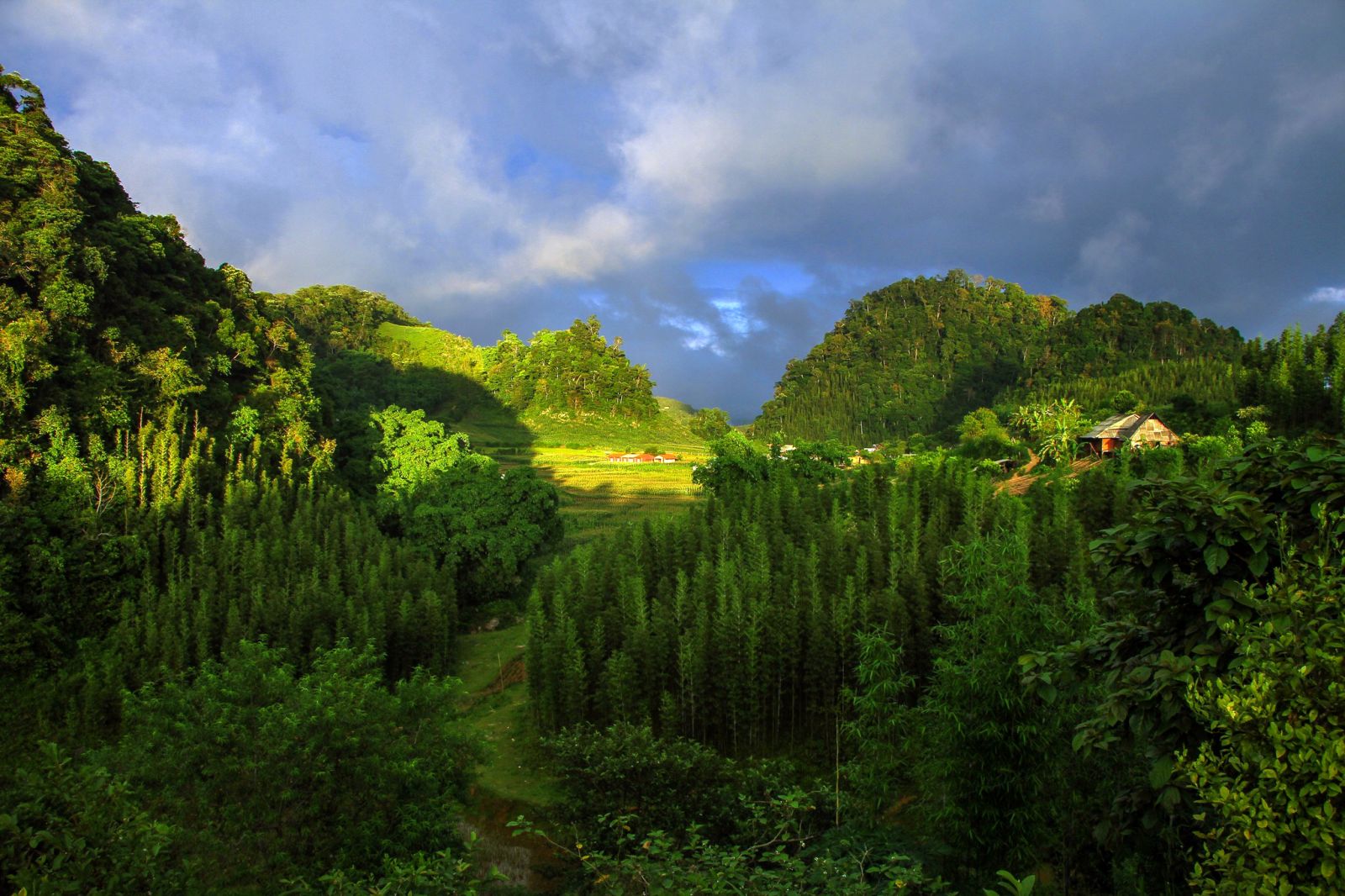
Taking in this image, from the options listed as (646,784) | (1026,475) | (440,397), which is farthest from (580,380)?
(646,784)

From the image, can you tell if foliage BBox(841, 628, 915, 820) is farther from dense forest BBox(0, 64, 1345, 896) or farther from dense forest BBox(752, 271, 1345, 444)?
dense forest BBox(752, 271, 1345, 444)

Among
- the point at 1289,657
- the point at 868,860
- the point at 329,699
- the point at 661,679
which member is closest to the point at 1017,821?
the point at 868,860

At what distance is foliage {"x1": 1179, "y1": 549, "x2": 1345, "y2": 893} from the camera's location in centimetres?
243

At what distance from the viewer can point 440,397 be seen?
227ft

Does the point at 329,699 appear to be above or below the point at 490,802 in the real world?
above

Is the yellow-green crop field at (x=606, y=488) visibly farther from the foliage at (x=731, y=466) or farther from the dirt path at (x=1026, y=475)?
the dirt path at (x=1026, y=475)

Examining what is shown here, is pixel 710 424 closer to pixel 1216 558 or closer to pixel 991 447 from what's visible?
pixel 991 447

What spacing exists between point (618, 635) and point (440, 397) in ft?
197

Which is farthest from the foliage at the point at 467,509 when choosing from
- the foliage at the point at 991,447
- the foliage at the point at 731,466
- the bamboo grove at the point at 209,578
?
the foliage at the point at 991,447

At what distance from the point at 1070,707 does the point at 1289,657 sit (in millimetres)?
3126

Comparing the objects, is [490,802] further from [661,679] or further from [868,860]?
[868,860]

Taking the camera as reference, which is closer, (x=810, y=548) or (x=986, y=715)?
(x=986, y=715)

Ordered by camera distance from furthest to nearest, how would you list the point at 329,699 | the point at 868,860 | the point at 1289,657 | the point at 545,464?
the point at 545,464, the point at 329,699, the point at 868,860, the point at 1289,657

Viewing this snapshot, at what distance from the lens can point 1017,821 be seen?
531cm
